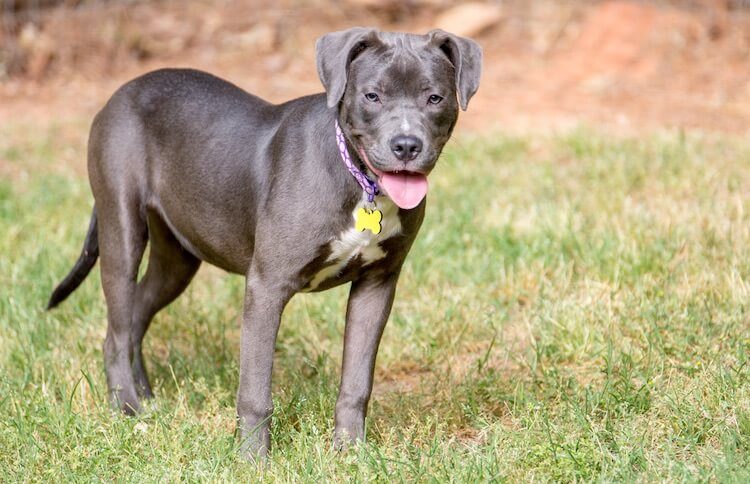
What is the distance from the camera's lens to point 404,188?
13.9 ft

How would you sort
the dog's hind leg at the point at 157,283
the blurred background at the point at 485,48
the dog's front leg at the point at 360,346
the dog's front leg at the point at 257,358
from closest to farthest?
the dog's front leg at the point at 257,358
the dog's front leg at the point at 360,346
the dog's hind leg at the point at 157,283
the blurred background at the point at 485,48

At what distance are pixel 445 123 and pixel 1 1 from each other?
785 cm

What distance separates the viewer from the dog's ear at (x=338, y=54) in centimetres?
431

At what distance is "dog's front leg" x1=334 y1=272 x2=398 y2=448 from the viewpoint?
15.4 ft

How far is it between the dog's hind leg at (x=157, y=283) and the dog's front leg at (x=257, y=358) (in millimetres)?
1195

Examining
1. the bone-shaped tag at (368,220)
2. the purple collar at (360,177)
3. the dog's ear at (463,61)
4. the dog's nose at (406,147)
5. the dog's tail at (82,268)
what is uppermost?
the dog's ear at (463,61)

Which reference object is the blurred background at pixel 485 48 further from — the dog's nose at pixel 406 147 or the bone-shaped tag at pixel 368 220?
the dog's nose at pixel 406 147

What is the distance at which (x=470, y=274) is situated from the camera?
653 centimetres

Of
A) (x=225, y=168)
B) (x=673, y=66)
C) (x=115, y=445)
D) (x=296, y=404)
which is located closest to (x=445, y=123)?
(x=225, y=168)

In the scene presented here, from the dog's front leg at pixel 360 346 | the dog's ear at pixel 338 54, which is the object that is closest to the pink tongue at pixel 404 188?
the dog's ear at pixel 338 54

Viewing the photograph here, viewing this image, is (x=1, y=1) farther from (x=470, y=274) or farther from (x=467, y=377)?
(x=467, y=377)

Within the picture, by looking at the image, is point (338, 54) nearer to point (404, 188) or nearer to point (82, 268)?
point (404, 188)

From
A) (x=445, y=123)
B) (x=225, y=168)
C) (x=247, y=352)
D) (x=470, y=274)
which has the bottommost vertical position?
(x=470, y=274)

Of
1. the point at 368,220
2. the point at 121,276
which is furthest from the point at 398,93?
the point at 121,276
